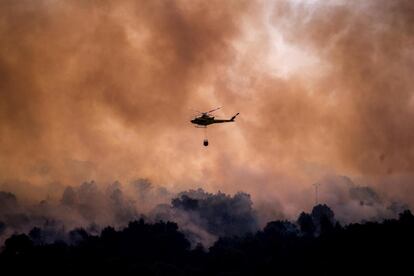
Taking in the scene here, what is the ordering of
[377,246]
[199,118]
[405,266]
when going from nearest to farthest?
[199,118], [405,266], [377,246]

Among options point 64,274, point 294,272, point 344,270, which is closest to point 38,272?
point 64,274

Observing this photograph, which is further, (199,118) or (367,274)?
(367,274)

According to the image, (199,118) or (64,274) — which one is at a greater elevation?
(199,118)

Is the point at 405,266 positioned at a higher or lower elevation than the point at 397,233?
lower

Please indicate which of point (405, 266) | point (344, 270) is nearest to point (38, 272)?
point (344, 270)

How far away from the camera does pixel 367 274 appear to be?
169 m

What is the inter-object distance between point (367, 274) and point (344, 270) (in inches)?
316

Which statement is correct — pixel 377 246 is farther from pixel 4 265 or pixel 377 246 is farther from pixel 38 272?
pixel 4 265

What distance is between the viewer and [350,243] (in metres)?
194

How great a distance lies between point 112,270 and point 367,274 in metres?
77.8

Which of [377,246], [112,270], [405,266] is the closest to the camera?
[405,266]

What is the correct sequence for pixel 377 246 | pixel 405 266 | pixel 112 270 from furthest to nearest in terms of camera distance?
pixel 112 270 < pixel 377 246 < pixel 405 266

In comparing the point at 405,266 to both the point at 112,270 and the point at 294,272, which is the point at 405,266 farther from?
the point at 112,270

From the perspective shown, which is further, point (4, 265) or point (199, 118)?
point (4, 265)
